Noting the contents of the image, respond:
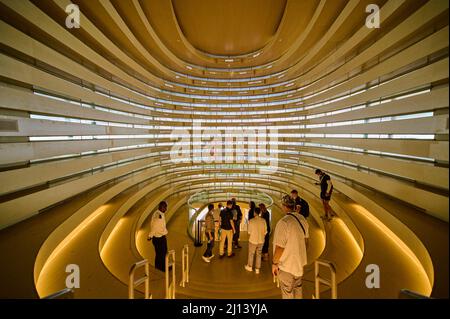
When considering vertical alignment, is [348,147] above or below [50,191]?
above

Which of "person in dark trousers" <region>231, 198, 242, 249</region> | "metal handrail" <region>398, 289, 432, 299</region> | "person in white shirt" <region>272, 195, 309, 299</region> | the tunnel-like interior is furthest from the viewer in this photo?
"person in dark trousers" <region>231, 198, 242, 249</region>

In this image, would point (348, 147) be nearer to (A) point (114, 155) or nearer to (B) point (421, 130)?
(B) point (421, 130)

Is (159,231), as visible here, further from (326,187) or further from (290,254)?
A: (326,187)

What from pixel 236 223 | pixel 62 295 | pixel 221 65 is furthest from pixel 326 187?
pixel 221 65

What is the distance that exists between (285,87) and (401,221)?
30.6 ft

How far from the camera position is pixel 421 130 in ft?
10.0

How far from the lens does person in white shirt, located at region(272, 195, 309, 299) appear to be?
2.38 m

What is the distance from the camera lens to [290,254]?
2391 millimetres

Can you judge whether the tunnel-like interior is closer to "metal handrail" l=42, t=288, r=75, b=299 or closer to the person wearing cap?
the person wearing cap

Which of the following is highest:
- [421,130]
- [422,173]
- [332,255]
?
[421,130]

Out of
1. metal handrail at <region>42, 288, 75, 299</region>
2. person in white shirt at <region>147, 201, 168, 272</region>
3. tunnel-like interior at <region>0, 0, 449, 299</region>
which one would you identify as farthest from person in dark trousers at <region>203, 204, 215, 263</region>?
metal handrail at <region>42, 288, 75, 299</region>

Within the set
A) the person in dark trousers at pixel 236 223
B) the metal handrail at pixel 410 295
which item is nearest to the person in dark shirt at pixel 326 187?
the person in dark trousers at pixel 236 223
